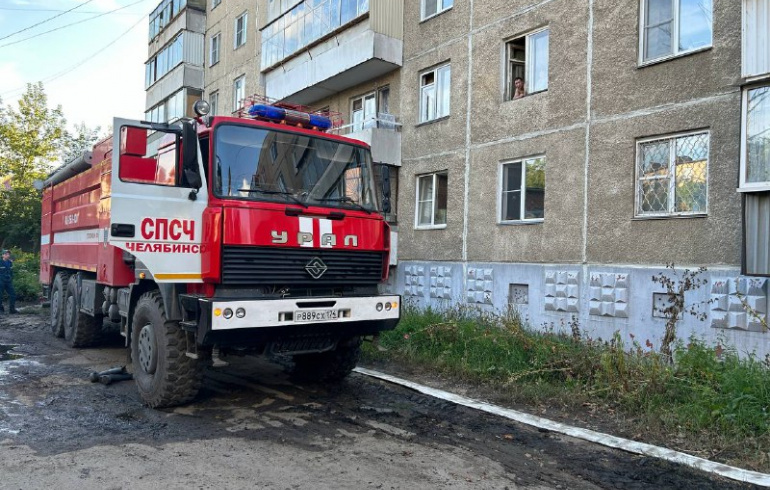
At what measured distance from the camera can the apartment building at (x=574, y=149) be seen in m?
7.84

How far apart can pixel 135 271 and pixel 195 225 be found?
1.44 metres

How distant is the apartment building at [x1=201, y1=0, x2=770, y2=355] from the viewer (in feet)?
25.7

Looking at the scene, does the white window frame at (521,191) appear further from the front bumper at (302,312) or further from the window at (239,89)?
the window at (239,89)

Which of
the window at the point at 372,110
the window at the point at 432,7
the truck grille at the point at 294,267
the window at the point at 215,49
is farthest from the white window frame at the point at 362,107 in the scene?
the window at the point at 215,49

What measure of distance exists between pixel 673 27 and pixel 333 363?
6973 mm

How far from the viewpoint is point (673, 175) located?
872 centimetres

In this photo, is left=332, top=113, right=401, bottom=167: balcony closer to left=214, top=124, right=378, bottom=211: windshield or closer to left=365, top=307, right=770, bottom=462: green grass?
left=365, top=307, right=770, bottom=462: green grass

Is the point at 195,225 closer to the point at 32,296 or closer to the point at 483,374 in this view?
the point at 483,374

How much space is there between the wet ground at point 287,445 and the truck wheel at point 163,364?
172 mm

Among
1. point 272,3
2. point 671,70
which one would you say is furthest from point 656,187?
point 272,3

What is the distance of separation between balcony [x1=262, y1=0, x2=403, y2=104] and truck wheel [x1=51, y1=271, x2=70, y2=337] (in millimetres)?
7953

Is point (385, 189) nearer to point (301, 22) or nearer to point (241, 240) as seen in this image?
point (241, 240)

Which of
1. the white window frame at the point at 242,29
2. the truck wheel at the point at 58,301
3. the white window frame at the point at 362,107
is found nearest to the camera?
the truck wheel at the point at 58,301

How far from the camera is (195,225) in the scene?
568cm
